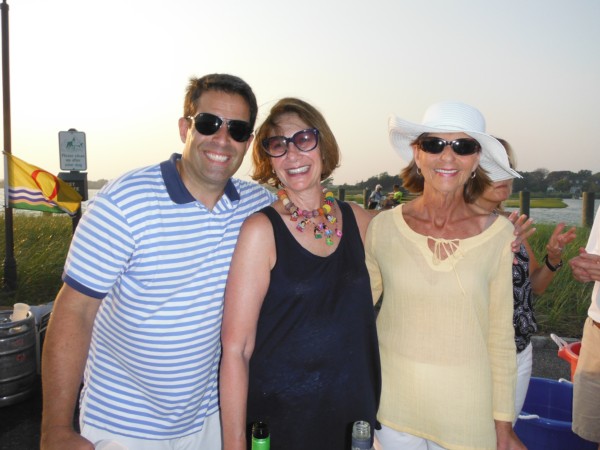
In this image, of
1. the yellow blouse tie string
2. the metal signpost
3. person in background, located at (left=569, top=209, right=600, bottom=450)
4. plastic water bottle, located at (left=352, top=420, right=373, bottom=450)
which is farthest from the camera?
the metal signpost

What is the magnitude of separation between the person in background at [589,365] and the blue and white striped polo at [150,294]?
2.46m

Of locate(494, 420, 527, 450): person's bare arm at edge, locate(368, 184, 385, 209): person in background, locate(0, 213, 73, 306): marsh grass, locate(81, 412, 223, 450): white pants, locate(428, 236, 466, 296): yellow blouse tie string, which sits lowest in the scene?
locate(0, 213, 73, 306): marsh grass

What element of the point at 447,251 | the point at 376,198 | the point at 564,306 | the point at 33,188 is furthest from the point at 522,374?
the point at 376,198

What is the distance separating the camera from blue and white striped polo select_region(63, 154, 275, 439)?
228 centimetres

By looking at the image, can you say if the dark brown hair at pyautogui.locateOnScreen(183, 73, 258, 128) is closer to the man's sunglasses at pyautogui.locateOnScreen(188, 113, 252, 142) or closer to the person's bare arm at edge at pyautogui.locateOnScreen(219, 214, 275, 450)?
the man's sunglasses at pyautogui.locateOnScreen(188, 113, 252, 142)

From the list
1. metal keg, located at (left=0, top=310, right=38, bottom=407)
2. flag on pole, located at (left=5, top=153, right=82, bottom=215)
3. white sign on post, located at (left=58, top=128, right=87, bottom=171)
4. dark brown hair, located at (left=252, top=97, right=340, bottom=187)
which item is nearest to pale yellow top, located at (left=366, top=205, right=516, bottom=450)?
dark brown hair, located at (left=252, top=97, right=340, bottom=187)

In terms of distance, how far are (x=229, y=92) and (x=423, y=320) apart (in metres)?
1.52

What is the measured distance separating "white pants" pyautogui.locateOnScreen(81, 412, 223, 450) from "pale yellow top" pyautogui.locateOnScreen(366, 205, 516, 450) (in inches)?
36.0

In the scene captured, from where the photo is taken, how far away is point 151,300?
2361 mm

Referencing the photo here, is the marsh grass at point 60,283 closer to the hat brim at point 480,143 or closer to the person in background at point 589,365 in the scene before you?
the person in background at point 589,365

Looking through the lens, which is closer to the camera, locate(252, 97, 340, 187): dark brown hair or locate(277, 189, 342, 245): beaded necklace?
locate(277, 189, 342, 245): beaded necklace

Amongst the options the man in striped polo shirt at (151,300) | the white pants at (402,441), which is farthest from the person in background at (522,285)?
the man in striped polo shirt at (151,300)

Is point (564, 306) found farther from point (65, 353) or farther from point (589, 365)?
point (65, 353)

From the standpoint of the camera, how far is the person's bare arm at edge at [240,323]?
7.14 ft
